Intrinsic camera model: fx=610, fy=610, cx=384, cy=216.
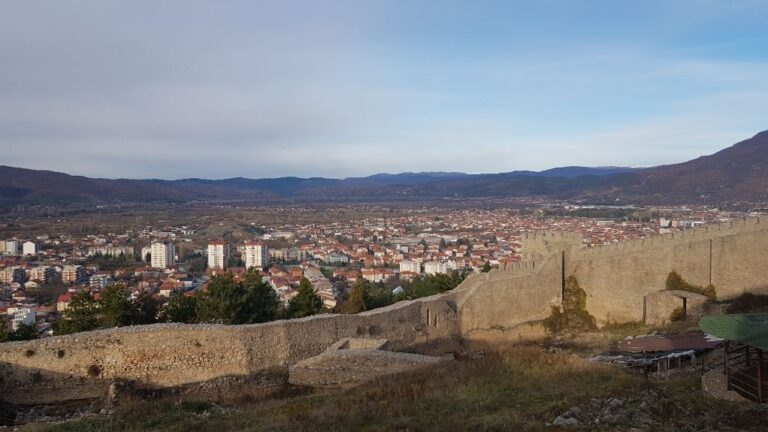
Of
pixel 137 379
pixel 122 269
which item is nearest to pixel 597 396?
pixel 137 379

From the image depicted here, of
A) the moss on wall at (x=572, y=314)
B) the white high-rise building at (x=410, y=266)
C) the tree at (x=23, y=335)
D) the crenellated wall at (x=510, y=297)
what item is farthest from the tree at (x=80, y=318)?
the white high-rise building at (x=410, y=266)

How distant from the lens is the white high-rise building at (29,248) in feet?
210

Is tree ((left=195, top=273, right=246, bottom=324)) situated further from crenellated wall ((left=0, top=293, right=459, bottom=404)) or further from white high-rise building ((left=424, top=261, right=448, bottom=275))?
white high-rise building ((left=424, top=261, right=448, bottom=275))

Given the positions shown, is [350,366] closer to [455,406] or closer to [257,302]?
[455,406]

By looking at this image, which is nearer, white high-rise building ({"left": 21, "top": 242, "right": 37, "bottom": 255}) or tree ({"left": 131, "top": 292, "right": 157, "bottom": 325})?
tree ({"left": 131, "top": 292, "right": 157, "bottom": 325})

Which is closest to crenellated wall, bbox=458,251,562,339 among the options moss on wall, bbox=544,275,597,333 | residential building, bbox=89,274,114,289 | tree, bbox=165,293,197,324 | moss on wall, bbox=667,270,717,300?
moss on wall, bbox=544,275,597,333

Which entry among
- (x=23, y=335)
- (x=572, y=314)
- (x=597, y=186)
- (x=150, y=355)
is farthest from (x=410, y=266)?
(x=597, y=186)

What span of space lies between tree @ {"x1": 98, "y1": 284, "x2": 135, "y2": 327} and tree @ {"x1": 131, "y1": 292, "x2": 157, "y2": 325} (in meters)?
0.14

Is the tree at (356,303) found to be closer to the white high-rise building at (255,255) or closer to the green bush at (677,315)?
the green bush at (677,315)

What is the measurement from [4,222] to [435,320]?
90.2 meters

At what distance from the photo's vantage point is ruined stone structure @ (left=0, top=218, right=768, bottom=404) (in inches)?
473

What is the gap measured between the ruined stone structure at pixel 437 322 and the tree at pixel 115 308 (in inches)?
168

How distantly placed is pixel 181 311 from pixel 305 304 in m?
3.78

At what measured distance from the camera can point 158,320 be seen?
17.5 metres
